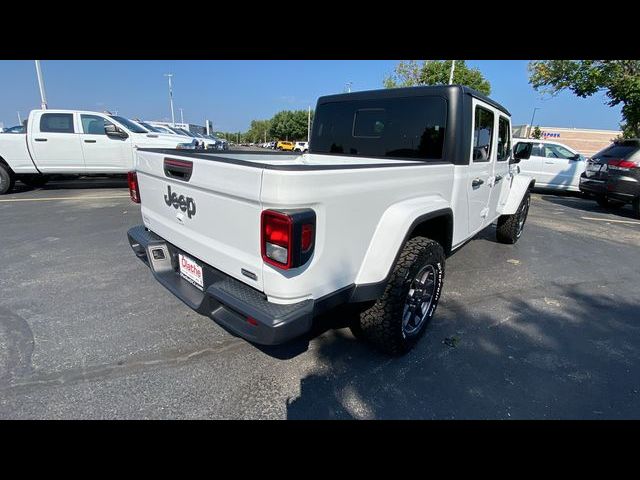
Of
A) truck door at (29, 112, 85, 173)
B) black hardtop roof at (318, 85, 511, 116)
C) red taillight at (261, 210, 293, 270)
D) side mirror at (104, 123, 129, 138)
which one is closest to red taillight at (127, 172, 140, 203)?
red taillight at (261, 210, 293, 270)

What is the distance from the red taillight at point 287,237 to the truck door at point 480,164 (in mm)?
2153

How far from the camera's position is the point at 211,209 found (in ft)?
6.51

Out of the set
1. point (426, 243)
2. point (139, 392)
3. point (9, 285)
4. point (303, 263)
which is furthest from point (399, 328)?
point (9, 285)

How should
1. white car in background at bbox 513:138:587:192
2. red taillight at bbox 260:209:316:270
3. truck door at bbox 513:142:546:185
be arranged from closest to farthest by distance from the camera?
red taillight at bbox 260:209:316:270
white car in background at bbox 513:138:587:192
truck door at bbox 513:142:546:185

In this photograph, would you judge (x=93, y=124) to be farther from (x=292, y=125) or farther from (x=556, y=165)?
(x=292, y=125)

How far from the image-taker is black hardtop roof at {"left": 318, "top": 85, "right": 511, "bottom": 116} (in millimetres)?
2916

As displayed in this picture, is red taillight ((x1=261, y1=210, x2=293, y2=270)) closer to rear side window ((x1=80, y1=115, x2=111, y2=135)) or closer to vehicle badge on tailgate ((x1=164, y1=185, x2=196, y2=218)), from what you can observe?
vehicle badge on tailgate ((x1=164, y1=185, x2=196, y2=218))

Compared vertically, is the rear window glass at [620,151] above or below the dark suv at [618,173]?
above

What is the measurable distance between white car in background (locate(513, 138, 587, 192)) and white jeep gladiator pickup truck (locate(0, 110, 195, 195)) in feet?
38.9

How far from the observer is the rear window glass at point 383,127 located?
300cm

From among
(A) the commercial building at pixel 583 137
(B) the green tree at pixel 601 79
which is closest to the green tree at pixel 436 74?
(B) the green tree at pixel 601 79

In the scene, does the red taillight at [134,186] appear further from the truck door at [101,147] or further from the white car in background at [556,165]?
the white car in background at [556,165]
